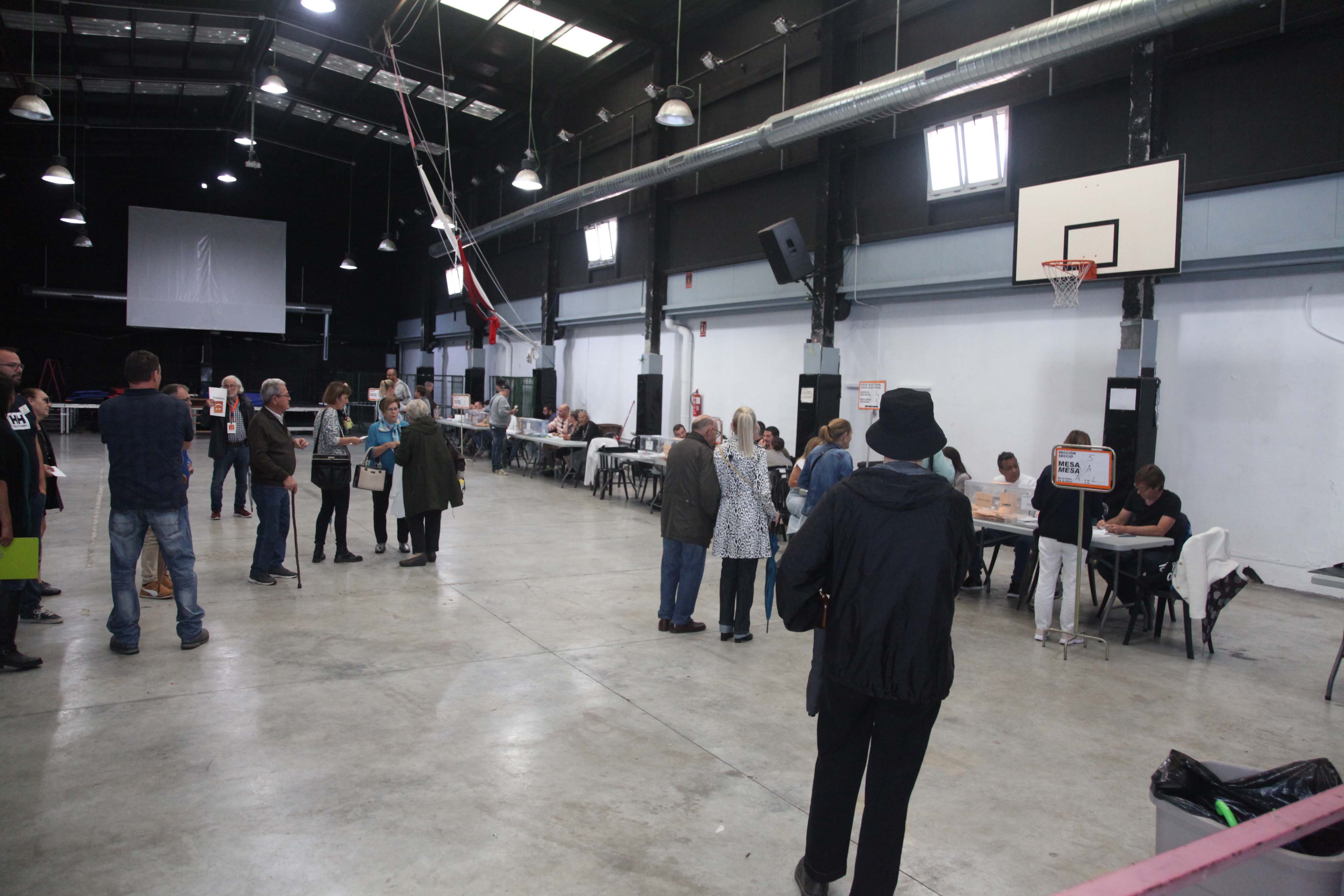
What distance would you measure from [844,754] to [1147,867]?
105cm

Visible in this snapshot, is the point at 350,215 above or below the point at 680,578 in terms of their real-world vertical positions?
above

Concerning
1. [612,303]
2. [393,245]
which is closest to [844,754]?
[612,303]

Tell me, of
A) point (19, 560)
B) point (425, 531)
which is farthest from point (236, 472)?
point (19, 560)

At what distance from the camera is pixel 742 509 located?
5117 mm

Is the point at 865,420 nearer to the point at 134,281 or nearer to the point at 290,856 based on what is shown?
the point at 290,856

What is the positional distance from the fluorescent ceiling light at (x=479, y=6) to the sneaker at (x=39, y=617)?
10.9 metres

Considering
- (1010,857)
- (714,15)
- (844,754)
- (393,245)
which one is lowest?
(1010,857)

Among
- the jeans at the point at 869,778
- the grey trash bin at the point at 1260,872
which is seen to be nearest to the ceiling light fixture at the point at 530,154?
the jeans at the point at 869,778

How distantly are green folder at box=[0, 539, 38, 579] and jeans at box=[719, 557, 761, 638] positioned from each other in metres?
3.64

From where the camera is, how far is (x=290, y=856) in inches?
106

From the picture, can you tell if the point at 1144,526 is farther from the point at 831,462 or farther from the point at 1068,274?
the point at 1068,274

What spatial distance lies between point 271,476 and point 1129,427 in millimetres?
7543

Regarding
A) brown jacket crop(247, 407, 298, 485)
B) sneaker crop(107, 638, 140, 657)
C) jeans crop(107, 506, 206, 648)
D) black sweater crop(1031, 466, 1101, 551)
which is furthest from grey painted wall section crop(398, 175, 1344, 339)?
sneaker crop(107, 638, 140, 657)

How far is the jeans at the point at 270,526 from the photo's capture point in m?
6.07
